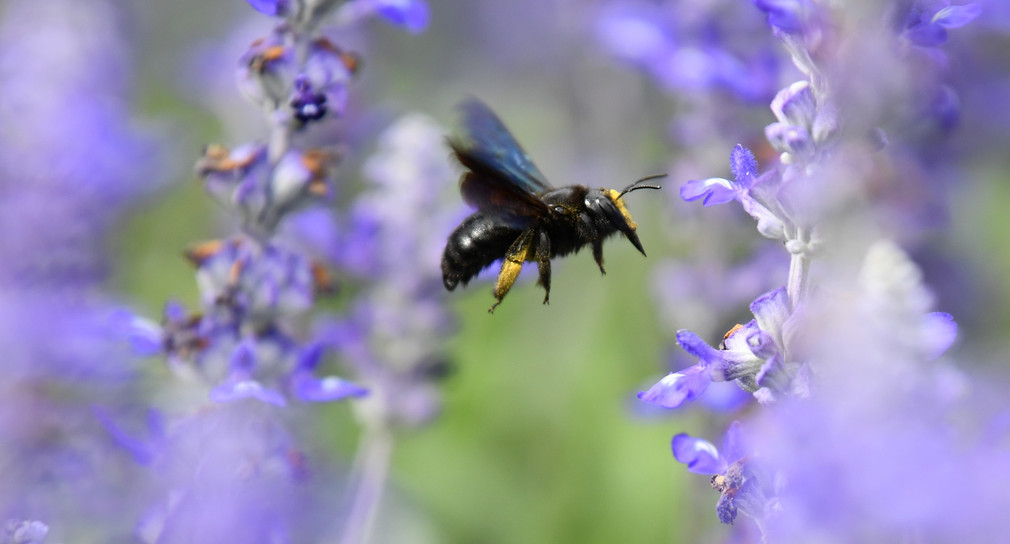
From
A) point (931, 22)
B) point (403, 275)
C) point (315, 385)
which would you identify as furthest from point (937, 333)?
point (403, 275)

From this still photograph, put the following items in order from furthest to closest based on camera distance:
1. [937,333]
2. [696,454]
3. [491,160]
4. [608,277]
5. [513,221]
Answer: [608,277]
[513,221]
[491,160]
[696,454]
[937,333]

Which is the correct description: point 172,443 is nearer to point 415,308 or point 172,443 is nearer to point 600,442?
point 415,308

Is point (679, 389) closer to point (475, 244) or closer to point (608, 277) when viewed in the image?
point (475, 244)

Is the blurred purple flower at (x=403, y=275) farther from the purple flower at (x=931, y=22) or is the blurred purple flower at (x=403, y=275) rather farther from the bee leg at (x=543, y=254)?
the purple flower at (x=931, y=22)

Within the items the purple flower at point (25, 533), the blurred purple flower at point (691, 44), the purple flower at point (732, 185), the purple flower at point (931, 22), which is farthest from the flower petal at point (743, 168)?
the blurred purple flower at point (691, 44)

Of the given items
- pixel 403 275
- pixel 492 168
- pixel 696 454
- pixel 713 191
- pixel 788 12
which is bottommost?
pixel 696 454

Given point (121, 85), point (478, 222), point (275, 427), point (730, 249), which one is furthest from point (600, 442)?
point (121, 85)

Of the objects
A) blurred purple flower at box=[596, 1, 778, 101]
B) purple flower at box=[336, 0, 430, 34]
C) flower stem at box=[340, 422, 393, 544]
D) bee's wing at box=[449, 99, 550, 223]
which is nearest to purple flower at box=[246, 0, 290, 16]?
purple flower at box=[336, 0, 430, 34]
